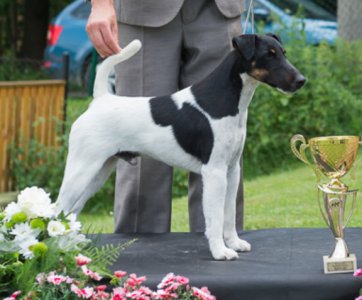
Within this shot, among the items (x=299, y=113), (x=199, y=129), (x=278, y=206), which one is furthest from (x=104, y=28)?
(x=299, y=113)

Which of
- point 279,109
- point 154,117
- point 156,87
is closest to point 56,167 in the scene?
point 279,109

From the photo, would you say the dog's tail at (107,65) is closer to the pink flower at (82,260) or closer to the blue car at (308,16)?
the pink flower at (82,260)

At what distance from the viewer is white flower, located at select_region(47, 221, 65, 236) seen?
292 cm

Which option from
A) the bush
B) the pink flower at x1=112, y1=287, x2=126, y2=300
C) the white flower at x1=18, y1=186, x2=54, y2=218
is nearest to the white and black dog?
the white flower at x1=18, y1=186, x2=54, y2=218

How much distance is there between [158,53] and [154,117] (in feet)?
1.79

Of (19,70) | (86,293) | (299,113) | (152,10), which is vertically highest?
(152,10)

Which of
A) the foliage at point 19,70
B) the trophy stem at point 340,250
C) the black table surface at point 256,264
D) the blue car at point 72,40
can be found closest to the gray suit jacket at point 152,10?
the black table surface at point 256,264

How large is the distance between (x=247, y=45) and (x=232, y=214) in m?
0.63

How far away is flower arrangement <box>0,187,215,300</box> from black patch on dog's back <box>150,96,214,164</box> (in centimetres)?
48

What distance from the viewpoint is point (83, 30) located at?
42.2 ft

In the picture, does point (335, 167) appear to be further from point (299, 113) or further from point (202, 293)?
point (299, 113)

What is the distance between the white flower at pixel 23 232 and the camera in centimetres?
290

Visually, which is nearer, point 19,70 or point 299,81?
point 299,81

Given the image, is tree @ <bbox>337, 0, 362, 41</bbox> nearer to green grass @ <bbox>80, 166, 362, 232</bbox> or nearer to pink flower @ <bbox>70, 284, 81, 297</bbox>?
green grass @ <bbox>80, 166, 362, 232</bbox>
